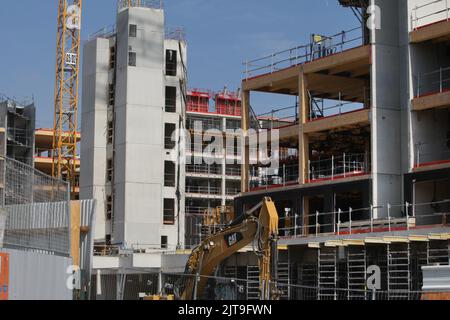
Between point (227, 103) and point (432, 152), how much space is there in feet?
252

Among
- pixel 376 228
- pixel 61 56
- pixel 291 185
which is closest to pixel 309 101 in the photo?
pixel 291 185

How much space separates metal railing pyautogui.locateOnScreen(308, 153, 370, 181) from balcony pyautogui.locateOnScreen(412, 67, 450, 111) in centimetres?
509

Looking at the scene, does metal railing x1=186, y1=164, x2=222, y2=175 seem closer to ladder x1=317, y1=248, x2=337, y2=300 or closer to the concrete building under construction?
the concrete building under construction

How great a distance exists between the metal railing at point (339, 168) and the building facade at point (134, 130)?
59.5 feet

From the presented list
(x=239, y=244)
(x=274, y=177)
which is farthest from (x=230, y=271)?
(x=274, y=177)

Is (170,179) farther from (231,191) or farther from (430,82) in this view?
(231,191)

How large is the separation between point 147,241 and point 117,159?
24.8ft

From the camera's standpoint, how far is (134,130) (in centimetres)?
7219

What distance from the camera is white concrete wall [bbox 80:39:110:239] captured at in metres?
74.4

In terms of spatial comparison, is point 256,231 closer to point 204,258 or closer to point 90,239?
point 204,258

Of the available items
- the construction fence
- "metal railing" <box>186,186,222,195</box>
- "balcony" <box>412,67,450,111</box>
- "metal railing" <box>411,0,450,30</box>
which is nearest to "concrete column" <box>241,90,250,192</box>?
the construction fence

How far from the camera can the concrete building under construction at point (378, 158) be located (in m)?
38.3

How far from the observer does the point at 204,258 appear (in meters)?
40.1
